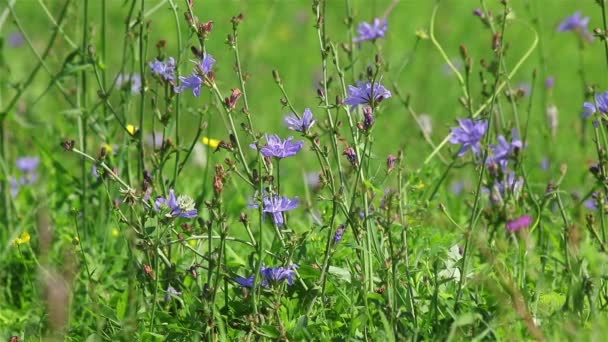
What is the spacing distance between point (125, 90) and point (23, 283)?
663 millimetres

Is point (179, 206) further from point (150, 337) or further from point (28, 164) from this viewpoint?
point (28, 164)

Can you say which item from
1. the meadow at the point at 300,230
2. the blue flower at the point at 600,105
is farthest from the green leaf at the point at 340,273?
the blue flower at the point at 600,105

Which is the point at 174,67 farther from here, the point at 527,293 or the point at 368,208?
the point at 527,293

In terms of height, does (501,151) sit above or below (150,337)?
above

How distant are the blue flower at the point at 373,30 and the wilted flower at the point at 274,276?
3.35 feet

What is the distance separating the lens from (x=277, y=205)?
217 cm

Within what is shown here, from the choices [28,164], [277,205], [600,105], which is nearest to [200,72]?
[277,205]

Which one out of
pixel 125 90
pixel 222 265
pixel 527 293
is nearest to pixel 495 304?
pixel 527 293

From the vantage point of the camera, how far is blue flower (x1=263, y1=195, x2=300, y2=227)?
7.09 feet

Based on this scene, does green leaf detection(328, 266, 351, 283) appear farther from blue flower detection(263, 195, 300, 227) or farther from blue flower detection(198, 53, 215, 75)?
blue flower detection(198, 53, 215, 75)

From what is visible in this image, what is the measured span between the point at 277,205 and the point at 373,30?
1.01m

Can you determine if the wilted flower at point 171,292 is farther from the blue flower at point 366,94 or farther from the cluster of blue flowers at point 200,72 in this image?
the blue flower at point 366,94

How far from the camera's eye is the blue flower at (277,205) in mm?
2162

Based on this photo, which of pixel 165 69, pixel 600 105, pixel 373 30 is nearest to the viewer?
pixel 600 105
